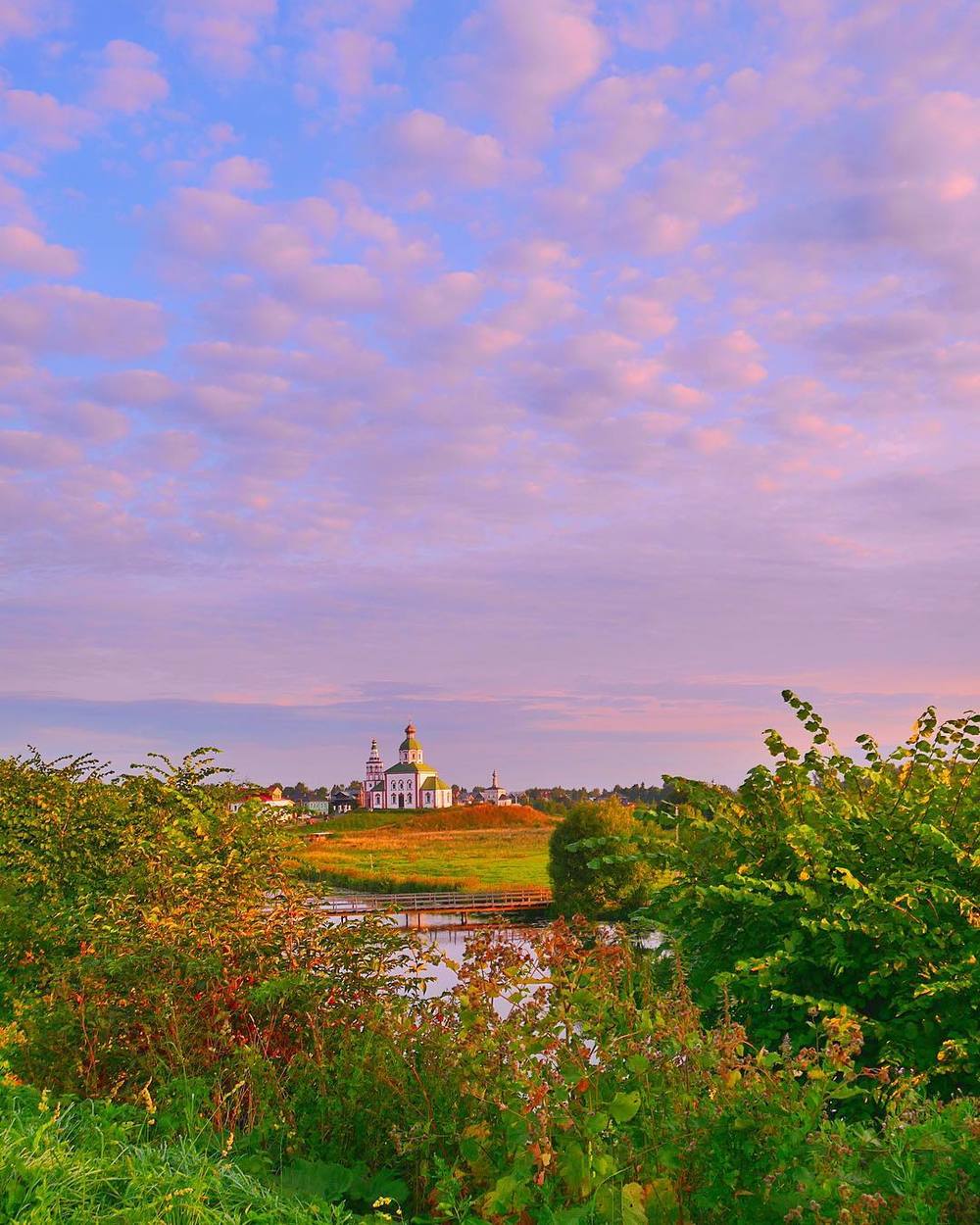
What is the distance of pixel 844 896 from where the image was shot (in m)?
6.38

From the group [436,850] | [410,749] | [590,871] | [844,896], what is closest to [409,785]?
[410,749]

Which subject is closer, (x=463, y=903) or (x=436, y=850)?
(x=463, y=903)

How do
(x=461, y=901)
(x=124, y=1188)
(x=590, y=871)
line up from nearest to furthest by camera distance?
(x=124, y=1188), (x=590, y=871), (x=461, y=901)

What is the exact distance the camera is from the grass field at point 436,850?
5006 centimetres

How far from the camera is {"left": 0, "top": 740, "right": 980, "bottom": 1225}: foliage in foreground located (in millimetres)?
3652

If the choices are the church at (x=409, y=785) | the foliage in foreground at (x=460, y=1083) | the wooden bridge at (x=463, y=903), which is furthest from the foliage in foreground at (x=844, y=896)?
the church at (x=409, y=785)

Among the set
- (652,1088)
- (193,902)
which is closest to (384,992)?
(193,902)

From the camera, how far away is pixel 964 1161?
3.54 meters

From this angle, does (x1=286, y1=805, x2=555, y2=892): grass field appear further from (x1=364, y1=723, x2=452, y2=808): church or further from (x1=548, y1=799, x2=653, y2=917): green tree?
(x1=364, y1=723, x2=452, y2=808): church

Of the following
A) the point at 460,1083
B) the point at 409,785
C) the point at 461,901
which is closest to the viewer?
the point at 460,1083

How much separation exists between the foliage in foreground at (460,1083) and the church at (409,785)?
12292 centimetres

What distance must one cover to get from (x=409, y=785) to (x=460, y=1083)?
127m

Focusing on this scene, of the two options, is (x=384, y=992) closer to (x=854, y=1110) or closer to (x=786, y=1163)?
(x=854, y=1110)

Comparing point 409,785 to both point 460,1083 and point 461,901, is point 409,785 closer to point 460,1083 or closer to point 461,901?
point 461,901
